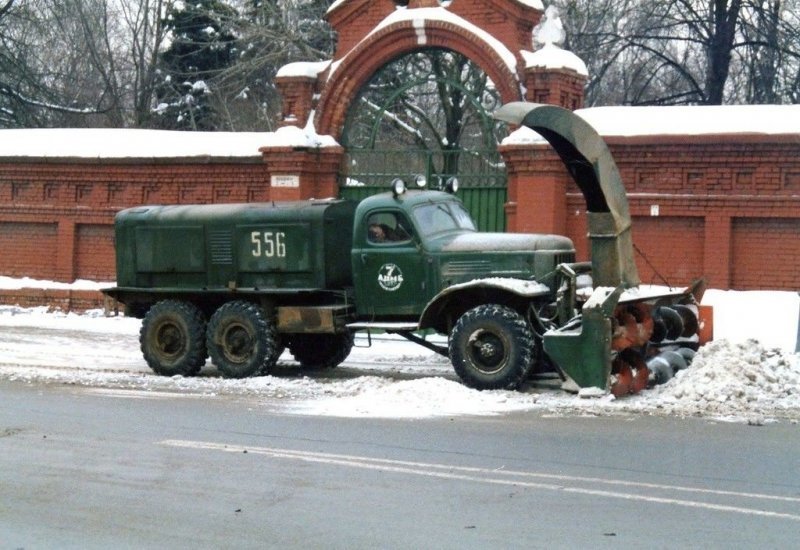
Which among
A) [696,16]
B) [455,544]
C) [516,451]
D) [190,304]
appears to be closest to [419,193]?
[190,304]

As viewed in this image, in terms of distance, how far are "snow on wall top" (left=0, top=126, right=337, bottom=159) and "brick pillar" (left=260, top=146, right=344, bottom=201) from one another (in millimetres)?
120

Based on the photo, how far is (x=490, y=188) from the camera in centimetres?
1977

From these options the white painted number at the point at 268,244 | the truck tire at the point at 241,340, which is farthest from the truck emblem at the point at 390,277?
the truck tire at the point at 241,340

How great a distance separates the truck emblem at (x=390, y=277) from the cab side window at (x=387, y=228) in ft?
1.05

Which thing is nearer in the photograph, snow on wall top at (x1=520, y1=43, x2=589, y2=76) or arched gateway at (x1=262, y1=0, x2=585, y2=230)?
snow on wall top at (x1=520, y1=43, x2=589, y2=76)

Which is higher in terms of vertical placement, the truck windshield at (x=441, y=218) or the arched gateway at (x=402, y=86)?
the arched gateway at (x=402, y=86)

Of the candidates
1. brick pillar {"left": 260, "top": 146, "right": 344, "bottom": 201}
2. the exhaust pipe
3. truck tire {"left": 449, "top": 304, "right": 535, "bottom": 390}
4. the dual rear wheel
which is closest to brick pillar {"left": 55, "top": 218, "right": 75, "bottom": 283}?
brick pillar {"left": 260, "top": 146, "right": 344, "bottom": 201}

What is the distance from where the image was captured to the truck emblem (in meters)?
14.7

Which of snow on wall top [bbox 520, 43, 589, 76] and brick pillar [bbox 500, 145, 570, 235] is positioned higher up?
snow on wall top [bbox 520, 43, 589, 76]

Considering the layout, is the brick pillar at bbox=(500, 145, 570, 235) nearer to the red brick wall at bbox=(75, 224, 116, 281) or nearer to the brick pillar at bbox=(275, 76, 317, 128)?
the brick pillar at bbox=(275, 76, 317, 128)

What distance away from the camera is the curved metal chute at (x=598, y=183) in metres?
13.4

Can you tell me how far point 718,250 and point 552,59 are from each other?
12.4ft

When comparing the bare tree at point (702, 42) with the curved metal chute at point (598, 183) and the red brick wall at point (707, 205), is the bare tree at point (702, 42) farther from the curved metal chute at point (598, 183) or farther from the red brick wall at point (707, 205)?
the curved metal chute at point (598, 183)

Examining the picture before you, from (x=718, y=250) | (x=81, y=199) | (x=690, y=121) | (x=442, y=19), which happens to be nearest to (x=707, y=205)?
(x=718, y=250)
